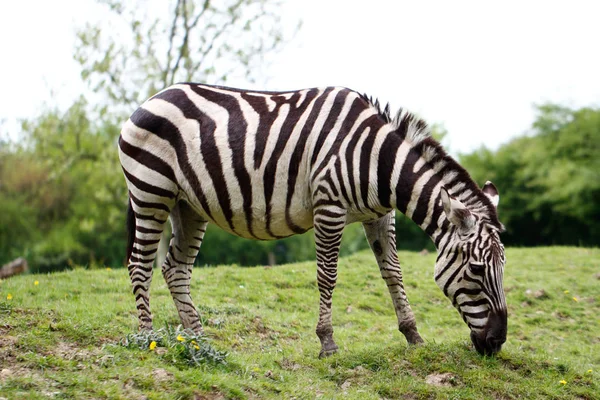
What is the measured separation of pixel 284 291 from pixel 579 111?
2144 cm

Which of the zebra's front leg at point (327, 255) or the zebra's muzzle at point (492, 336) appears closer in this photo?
the zebra's muzzle at point (492, 336)

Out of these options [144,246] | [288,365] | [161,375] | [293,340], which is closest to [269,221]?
[144,246]

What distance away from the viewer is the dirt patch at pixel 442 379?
601cm

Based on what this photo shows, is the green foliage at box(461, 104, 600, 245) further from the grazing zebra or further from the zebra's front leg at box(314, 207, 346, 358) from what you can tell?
the zebra's front leg at box(314, 207, 346, 358)

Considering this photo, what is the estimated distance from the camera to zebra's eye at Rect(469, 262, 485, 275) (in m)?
5.97

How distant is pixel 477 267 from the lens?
19.6ft

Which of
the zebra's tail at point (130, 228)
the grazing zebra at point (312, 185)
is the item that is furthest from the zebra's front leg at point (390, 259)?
the zebra's tail at point (130, 228)

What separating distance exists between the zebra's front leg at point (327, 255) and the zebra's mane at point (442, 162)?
1127 mm

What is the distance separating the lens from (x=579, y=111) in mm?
27047

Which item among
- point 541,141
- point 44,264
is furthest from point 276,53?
point 44,264

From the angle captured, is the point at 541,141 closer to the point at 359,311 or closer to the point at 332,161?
the point at 359,311

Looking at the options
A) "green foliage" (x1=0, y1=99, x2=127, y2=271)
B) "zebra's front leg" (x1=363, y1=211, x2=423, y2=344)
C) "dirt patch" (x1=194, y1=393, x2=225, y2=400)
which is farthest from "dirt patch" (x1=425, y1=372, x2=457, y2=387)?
"green foliage" (x1=0, y1=99, x2=127, y2=271)

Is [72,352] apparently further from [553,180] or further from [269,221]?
[553,180]

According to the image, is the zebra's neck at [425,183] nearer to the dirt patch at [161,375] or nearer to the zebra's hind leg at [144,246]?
the zebra's hind leg at [144,246]
